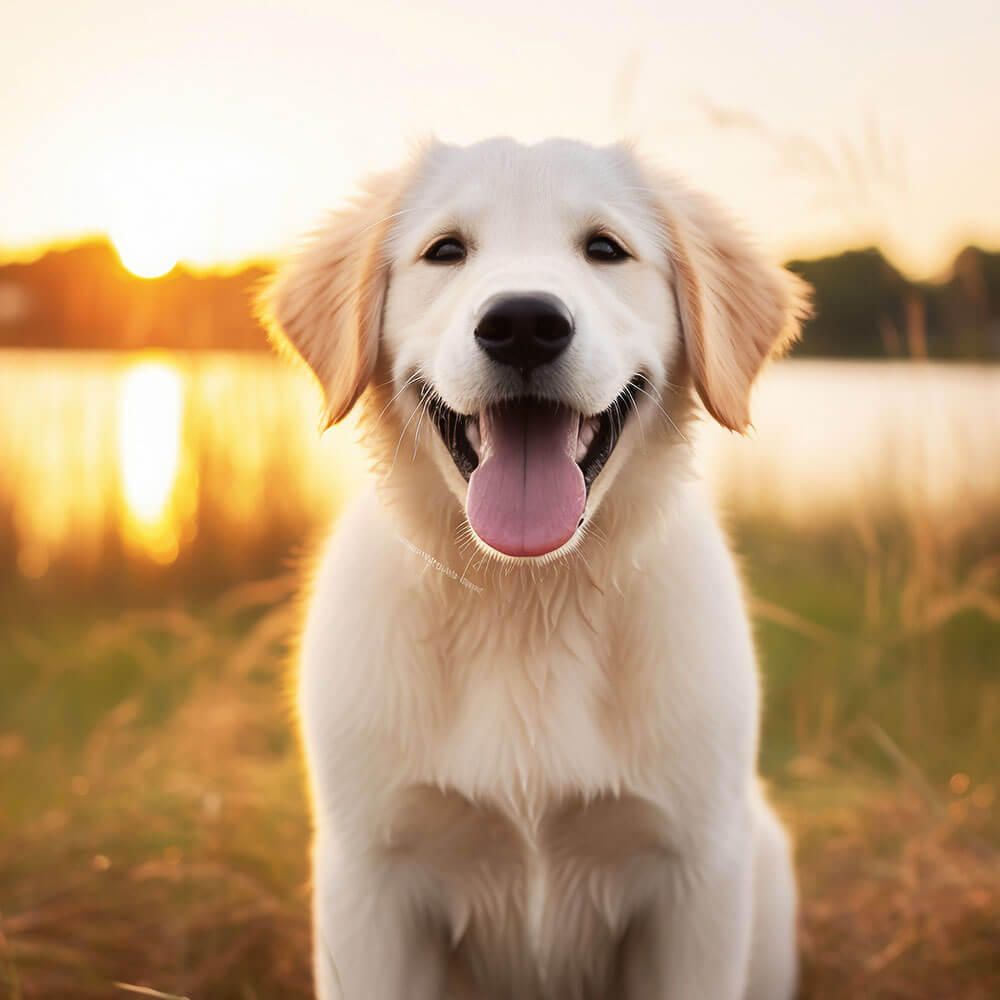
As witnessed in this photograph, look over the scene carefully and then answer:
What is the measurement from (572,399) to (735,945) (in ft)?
3.50

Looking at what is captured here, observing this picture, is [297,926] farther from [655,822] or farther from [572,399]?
[572,399]

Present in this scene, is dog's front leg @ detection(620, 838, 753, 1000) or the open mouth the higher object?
the open mouth

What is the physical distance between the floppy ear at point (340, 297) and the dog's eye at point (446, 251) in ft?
0.37

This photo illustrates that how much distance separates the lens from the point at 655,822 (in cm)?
184

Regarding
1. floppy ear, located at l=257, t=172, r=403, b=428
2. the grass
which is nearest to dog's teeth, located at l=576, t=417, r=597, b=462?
floppy ear, located at l=257, t=172, r=403, b=428

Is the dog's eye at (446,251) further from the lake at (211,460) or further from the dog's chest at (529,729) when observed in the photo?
the lake at (211,460)

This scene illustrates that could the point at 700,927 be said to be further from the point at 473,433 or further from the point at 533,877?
the point at 473,433

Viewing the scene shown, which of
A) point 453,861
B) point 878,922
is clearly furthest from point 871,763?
point 453,861

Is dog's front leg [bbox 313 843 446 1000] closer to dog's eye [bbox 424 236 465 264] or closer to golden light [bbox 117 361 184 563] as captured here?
dog's eye [bbox 424 236 465 264]

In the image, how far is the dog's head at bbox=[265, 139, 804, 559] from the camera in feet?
5.68

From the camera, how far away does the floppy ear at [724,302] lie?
195 cm

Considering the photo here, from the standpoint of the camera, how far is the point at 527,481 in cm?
181

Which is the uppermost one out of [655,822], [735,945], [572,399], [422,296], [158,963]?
[422,296]

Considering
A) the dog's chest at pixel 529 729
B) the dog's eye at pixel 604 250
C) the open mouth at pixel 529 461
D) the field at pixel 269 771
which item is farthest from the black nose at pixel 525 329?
the field at pixel 269 771
